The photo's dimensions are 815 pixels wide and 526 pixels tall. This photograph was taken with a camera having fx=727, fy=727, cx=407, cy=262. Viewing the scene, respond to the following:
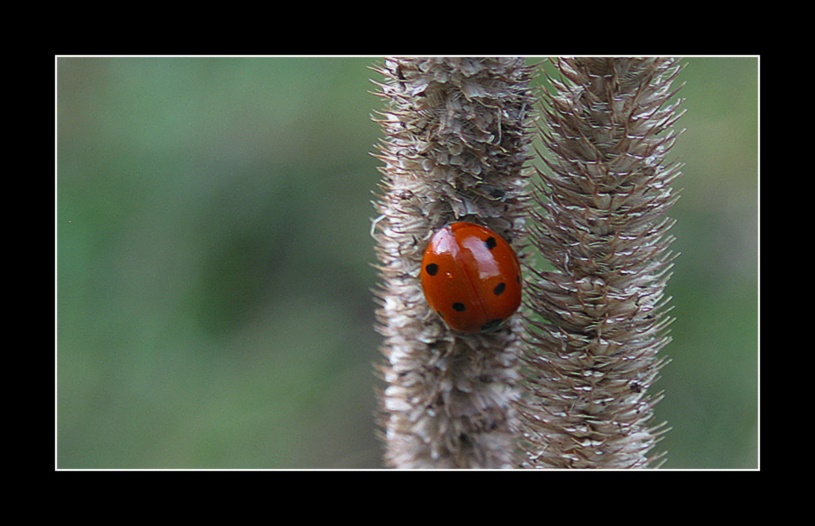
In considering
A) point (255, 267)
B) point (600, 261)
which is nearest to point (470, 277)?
point (600, 261)

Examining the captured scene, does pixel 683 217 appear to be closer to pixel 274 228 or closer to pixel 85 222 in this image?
pixel 274 228

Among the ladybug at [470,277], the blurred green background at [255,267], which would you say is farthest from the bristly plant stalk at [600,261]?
the blurred green background at [255,267]

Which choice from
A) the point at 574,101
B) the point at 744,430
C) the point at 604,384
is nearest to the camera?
the point at 574,101

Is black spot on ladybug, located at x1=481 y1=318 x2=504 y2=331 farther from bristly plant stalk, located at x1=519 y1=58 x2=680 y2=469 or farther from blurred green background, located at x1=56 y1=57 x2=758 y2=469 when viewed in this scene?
blurred green background, located at x1=56 y1=57 x2=758 y2=469

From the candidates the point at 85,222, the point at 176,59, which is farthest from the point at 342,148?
the point at 85,222

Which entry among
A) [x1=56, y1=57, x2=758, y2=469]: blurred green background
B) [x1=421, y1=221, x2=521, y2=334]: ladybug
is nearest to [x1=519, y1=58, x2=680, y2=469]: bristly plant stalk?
[x1=421, y1=221, x2=521, y2=334]: ladybug

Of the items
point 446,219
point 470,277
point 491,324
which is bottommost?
point 491,324

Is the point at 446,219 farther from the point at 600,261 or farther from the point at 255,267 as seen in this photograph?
the point at 255,267
